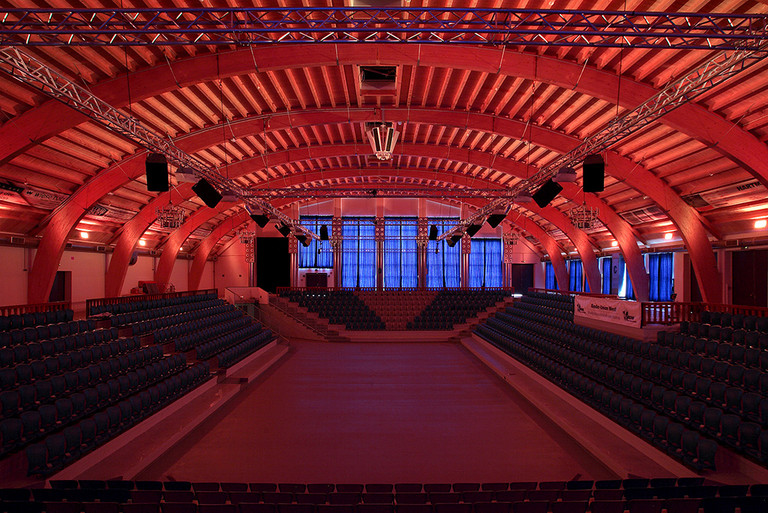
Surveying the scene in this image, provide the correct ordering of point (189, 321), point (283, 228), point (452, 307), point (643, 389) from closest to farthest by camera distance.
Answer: point (643, 389) < point (189, 321) < point (283, 228) < point (452, 307)

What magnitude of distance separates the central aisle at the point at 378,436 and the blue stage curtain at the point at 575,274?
739 inches

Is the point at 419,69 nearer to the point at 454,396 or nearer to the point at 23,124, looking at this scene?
the point at 454,396

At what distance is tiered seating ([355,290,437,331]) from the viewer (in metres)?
21.6

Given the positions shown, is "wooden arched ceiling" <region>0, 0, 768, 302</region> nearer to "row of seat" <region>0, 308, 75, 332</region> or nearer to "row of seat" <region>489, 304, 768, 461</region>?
"row of seat" <region>0, 308, 75, 332</region>

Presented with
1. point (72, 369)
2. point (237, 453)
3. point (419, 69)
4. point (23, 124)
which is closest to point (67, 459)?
point (237, 453)

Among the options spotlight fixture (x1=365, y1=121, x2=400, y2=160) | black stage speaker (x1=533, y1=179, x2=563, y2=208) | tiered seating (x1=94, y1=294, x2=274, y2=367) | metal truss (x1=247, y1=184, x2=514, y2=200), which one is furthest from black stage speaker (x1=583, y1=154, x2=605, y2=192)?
tiered seating (x1=94, y1=294, x2=274, y2=367)

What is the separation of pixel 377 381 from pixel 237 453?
5.33 meters

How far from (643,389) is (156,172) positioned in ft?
35.5

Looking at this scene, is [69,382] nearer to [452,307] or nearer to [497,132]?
[497,132]

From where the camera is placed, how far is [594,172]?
9.02 metres

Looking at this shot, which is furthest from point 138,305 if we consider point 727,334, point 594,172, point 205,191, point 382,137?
point 727,334

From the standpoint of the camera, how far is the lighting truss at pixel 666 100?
21.7 ft

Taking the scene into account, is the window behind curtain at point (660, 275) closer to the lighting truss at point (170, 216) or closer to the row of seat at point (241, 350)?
→ the row of seat at point (241, 350)

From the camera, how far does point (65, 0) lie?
755 centimetres
